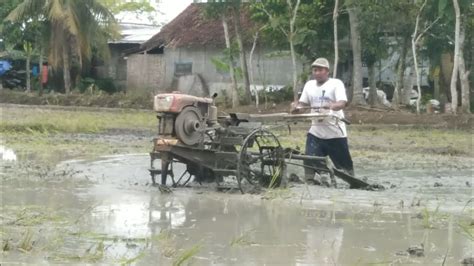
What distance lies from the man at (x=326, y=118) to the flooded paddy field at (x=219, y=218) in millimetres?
572

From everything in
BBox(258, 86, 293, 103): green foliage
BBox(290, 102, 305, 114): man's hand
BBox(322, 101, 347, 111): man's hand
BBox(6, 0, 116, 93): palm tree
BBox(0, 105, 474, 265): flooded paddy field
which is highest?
BBox(6, 0, 116, 93): palm tree

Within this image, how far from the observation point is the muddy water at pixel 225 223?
20.1ft

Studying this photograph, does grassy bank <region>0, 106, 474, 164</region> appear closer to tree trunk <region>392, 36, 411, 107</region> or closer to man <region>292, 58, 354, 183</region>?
man <region>292, 58, 354, 183</region>

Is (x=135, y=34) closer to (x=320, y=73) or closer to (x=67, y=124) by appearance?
(x=67, y=124)

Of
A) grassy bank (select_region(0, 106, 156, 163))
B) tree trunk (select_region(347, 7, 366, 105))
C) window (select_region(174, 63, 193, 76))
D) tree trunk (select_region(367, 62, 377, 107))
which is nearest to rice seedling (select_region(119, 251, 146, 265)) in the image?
grassy bank (select_region(0, 106, 156, 163))

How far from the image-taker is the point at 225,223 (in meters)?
7.68

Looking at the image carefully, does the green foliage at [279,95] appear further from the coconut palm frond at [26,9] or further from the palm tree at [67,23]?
the coconut palm frond at [26,9]

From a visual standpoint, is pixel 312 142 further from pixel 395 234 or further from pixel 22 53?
pixel 22 53

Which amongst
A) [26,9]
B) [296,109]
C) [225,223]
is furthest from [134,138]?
[26,9]

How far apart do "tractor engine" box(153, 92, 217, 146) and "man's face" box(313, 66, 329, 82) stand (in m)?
1.69

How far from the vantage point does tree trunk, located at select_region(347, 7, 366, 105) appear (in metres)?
26.6

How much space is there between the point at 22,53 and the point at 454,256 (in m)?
34.5

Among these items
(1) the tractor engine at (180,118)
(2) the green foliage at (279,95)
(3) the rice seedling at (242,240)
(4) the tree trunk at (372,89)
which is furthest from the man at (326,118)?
(2) the green foliage at (279,95)

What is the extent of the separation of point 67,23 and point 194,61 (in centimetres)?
645
